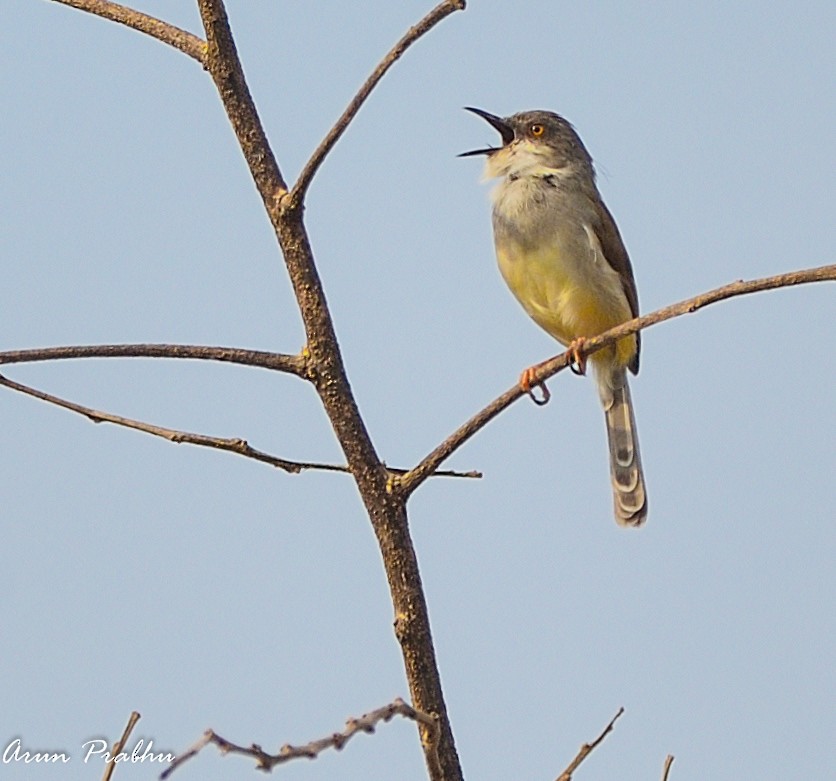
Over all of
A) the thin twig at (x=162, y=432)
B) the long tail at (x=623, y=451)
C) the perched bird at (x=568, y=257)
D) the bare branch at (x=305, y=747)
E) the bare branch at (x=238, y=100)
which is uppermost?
the perched bird at (x=568, y=257)

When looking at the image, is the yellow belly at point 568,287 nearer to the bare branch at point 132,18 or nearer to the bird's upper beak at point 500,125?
the bird's upper beak at point 500,125

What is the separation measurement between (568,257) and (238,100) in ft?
13.5

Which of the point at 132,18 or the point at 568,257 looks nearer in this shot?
the point at 132,18

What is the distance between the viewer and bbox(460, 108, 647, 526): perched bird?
21.0ft

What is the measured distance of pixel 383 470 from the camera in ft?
7.86

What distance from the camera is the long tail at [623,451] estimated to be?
22.1 ft

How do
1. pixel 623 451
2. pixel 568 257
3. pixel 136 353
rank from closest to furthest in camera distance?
pixel 136 353 < pixel 568 257 < pixel 623 451

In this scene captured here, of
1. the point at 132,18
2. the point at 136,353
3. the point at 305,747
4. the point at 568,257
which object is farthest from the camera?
the point at 568,257

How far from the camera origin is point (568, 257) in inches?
251

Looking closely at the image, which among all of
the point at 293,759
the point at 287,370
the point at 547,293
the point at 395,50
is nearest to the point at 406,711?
the point at 293,759

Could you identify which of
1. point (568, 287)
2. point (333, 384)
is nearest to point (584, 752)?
point (333, 384)

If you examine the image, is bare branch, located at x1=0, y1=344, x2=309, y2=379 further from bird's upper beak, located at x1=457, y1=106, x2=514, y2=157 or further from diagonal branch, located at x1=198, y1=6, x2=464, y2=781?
bird's upper beak, located at x1=457, y1=106, x2=514, y2=157

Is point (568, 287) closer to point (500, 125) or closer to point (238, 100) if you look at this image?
point (500, 125)

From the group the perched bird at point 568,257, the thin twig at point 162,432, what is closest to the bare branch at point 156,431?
the thin twig at point 162,432
